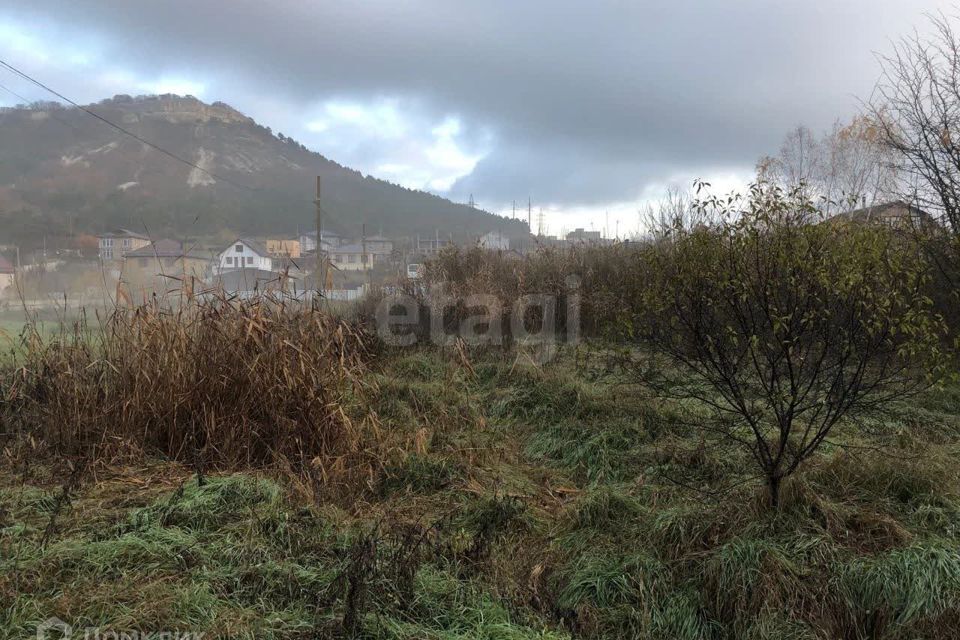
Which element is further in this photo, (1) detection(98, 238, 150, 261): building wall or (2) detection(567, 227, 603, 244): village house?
(2) detection(567, 227, 603, 244): village house

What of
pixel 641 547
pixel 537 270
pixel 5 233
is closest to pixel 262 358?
pixel 641 547

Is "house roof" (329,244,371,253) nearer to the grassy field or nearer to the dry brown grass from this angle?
the dry brown grass

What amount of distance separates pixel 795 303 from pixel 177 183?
34230 millimetres

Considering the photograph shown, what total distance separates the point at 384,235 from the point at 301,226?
12.8 metres

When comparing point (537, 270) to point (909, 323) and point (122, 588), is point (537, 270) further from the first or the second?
point (122, 588)

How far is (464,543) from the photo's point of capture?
8.75ft

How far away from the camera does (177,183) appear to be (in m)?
30.4

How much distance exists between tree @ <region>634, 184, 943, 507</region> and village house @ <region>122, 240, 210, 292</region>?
362 cm

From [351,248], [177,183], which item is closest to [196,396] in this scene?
[177,183]

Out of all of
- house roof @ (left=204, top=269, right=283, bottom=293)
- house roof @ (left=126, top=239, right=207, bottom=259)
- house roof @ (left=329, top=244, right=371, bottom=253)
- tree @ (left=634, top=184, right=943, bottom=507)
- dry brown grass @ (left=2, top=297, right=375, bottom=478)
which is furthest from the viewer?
house roof @ (left=329, top=244, right=371, bottom=253)

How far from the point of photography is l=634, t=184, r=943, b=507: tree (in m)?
2.43

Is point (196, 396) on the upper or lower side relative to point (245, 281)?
lower

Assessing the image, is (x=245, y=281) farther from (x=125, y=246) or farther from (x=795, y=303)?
(x=795, y=303)

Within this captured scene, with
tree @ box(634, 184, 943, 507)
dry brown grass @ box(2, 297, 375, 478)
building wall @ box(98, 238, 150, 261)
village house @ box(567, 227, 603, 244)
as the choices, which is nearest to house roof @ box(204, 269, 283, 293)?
dry brown grass @ box(2, 297, 375, 478)
